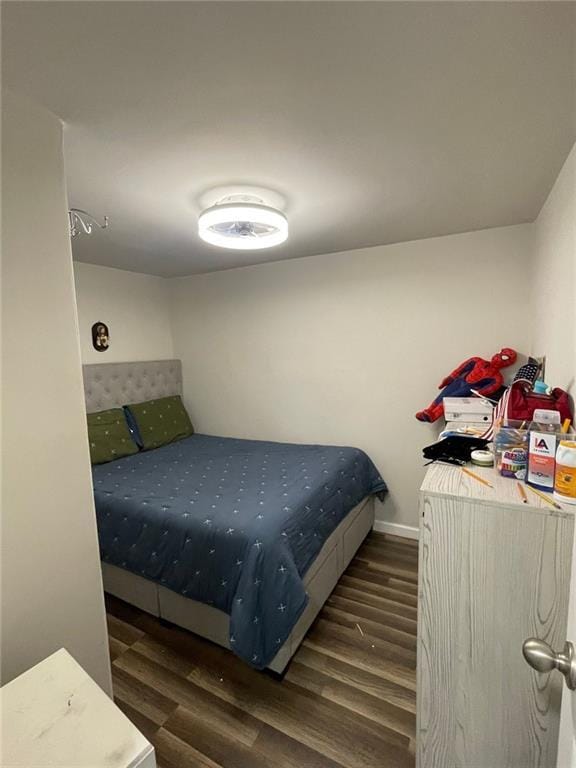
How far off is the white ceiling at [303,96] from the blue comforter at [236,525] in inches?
62.7

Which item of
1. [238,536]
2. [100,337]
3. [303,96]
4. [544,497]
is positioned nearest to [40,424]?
[238,536]

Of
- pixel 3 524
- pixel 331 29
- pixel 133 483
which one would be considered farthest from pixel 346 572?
pixel 331 29

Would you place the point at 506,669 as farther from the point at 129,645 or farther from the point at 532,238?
the point at 532,238

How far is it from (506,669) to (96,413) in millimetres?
2982

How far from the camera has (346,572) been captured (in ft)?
7.78

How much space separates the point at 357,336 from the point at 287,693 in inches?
88.5

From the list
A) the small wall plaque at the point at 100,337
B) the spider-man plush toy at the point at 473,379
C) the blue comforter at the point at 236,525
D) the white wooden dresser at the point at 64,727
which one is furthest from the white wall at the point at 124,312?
the spider-man plush toy at the point at 473,379

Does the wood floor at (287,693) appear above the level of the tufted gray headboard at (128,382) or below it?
below

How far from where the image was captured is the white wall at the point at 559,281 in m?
1.25

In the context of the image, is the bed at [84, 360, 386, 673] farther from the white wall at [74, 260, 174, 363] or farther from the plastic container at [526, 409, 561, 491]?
the plastic container at [526, 409, 561, 491]

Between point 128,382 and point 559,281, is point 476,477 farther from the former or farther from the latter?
point 128,382

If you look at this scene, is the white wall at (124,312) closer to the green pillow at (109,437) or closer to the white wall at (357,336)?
the white wall at (357,336)

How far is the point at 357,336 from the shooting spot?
9.12 feet

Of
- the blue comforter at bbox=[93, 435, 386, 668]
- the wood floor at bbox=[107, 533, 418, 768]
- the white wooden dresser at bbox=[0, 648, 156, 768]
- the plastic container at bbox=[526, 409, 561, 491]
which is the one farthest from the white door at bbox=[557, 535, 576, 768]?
the blue comforter at bbox=[93, 435, 386, 668]
